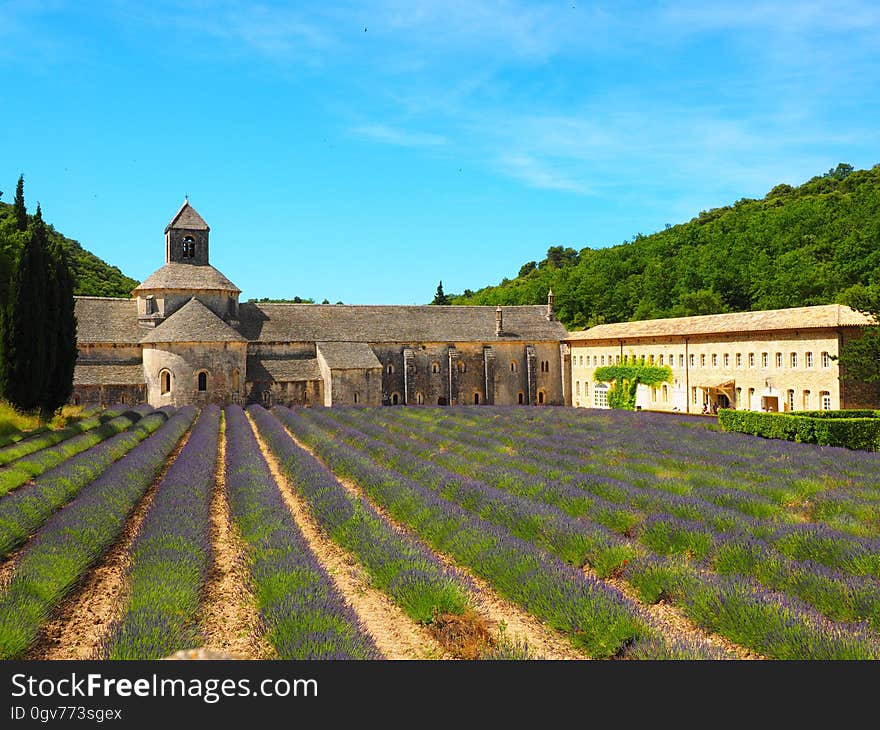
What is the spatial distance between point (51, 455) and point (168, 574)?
36.8 feet

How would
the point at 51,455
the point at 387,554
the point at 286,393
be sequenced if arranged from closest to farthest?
the point at 387,554 < the point at 51,455 < the point at 286,393

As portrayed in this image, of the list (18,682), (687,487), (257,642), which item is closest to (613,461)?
(687,487)

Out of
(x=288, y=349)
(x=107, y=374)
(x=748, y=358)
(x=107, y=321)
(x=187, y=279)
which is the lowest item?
(x=107, y=374)

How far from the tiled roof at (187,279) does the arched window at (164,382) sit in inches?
234

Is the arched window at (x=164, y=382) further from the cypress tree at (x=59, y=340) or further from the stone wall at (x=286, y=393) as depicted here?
the cypress tree at (x=59, y=340)

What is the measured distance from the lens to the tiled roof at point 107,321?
124 feet

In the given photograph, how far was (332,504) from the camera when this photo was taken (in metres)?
11.4

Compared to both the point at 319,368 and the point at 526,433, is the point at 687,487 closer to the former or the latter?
the point at 526,433

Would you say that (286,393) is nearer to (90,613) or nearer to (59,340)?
(59,340)

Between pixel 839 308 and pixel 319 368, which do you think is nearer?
pixel 839 308

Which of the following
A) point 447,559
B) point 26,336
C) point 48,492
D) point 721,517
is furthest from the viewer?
point 26,336

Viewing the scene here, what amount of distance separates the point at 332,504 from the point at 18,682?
7709 millimetres

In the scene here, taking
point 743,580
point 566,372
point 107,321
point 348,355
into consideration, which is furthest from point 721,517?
point 566,372

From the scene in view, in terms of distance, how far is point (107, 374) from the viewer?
120ft
